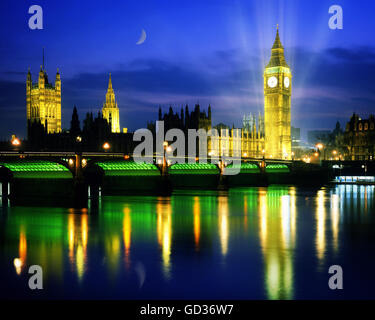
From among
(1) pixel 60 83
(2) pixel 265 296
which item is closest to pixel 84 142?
(1) pixel 60 83

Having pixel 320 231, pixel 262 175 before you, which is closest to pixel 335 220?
pixel 320 231

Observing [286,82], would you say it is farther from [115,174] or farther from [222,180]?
[115,174]

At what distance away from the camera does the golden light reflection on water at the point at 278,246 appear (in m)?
12.3

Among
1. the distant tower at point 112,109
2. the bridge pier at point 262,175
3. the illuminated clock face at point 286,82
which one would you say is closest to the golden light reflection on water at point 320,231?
the bridge pier at point 262,175

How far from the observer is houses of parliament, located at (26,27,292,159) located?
77.6 meters

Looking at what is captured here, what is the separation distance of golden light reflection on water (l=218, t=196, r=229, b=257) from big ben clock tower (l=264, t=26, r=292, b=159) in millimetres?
64098

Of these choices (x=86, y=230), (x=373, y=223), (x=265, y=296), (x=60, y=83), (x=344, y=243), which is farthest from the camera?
(x=60, y=83)

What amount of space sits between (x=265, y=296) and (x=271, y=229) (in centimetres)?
1129

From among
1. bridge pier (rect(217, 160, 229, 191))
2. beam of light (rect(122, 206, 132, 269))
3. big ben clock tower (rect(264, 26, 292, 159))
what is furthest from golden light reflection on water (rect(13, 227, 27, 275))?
big ben clock tower (rect(264, 26, 292, 159))

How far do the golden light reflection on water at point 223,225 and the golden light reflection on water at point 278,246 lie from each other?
1274 millimetres

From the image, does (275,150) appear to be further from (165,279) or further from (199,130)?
(165,279)

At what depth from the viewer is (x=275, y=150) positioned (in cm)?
9881

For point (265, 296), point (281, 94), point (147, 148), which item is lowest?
point (265, 296)

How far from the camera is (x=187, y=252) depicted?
16688 millimetres
